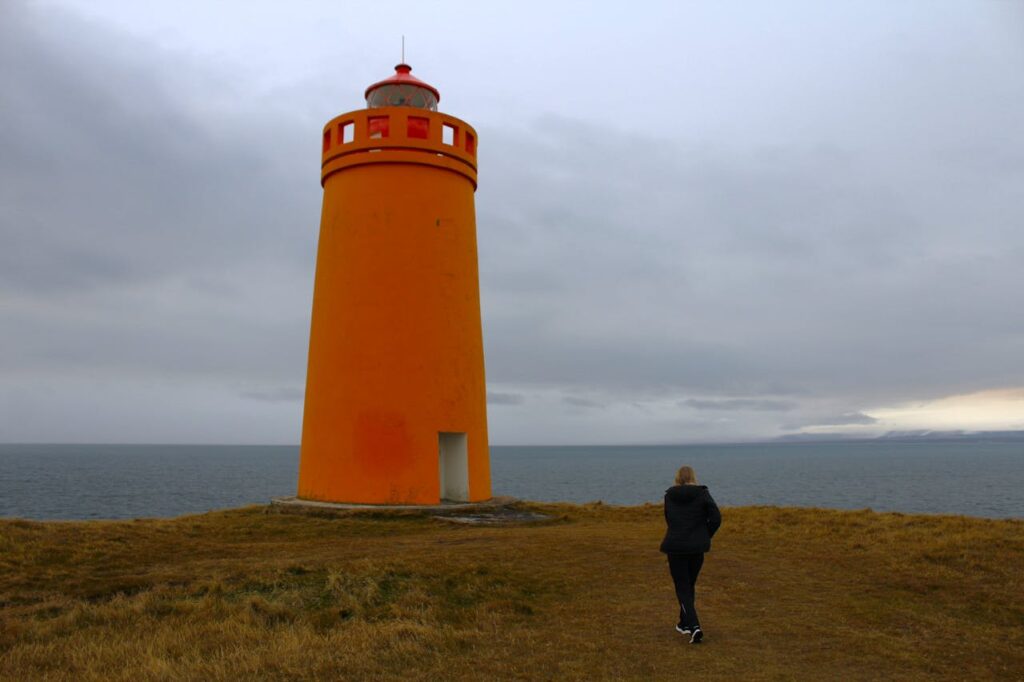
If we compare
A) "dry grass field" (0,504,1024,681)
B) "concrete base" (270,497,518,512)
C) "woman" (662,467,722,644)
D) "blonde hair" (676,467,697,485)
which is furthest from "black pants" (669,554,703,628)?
"concrete base" (270,497,518,512)

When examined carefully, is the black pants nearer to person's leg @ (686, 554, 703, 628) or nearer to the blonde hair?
person's leg @ (686, 554, 703, 628)

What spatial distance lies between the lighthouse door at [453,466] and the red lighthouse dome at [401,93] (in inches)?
275

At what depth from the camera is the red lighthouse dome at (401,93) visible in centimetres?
1666

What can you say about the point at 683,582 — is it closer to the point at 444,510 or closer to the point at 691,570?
the point at 691,570

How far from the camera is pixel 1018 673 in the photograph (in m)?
6.48

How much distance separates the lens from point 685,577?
7.28 meters

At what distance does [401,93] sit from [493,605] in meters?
11.8

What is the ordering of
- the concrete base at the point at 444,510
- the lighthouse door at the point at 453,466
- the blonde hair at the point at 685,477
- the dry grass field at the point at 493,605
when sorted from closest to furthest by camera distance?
the dry grass field at the point at 493,605 < the blonde hair at the point at 685,477 < the concrete base at the point at 444,510 < the lighthouse door at the point at 453,466

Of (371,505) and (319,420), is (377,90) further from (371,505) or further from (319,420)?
(371,505)

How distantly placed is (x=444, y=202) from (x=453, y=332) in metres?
2.72

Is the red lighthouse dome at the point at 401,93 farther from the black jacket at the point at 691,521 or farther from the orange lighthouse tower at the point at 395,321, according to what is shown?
the black jacket at the point at 691,521

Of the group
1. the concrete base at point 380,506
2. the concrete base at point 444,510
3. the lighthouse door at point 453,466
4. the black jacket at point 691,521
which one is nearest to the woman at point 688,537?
the black jacket at point 691,521

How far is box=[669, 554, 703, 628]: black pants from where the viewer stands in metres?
7.23

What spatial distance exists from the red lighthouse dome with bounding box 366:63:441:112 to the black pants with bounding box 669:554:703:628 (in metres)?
12.0
